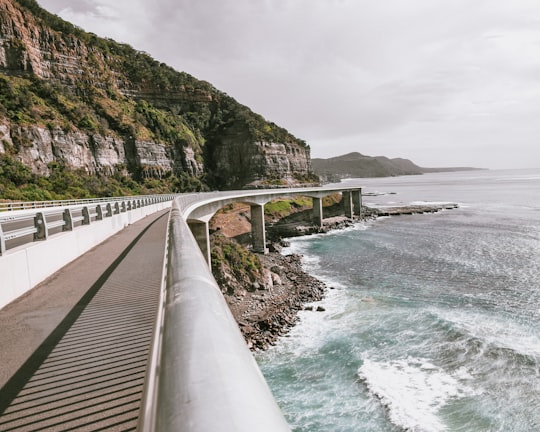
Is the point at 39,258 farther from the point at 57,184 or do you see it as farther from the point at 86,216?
the point at 57,184

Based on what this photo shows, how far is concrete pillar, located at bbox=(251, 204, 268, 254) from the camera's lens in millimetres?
48719

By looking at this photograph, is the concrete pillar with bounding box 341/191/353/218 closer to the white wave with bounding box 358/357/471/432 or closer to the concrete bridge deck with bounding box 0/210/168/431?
the white wave with bounding box 358/357/471/432

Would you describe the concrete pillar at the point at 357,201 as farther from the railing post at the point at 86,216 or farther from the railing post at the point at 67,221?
the railing post at the point at 67,221

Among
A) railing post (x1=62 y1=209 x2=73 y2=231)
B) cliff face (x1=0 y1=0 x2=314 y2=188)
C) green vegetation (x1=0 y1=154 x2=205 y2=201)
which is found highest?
cliff face (x1=0 y1=0 x2=314 y2=188)

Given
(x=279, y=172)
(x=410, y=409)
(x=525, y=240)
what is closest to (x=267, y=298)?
(x=410, y=409)

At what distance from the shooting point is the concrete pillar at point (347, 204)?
257 ft

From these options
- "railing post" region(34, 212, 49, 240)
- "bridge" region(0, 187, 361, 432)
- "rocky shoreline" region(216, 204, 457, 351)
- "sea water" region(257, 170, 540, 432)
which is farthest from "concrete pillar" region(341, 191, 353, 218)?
"railing post" region(34, 212, 49, 240)

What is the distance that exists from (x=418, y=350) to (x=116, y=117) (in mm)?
80595

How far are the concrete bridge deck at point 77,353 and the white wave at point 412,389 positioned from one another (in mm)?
12696

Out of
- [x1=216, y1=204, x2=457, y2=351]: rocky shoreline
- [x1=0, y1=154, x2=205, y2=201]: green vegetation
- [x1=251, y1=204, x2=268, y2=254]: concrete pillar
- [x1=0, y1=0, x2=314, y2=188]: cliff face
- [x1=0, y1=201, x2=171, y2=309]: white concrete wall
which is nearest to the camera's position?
[x1=0, y1=201, x2=171, y2=309]: white concrete wall

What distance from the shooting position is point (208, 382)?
39.5 inches

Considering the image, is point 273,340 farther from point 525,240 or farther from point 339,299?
point 525,240

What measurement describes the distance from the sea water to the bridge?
10824mm

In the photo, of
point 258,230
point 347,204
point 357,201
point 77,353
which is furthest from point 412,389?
point 357,201
